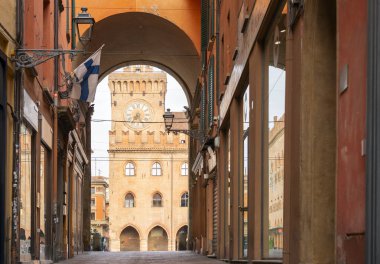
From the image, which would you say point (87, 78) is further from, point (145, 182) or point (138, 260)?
point (145, 182)

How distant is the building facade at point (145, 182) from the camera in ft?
311

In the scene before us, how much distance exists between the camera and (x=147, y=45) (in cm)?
3688

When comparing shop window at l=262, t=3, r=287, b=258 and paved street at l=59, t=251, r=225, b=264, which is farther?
paved street at l=59, t=251, r=225, b=264

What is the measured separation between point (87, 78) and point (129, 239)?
259ft

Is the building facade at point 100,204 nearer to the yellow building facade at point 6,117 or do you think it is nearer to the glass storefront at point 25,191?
the glass storefront at point 25,191

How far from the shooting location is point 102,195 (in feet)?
351

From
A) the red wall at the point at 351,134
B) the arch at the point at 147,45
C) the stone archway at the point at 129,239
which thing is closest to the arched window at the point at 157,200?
the stone archway at the point at 129,239

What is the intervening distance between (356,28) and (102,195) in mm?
Result: 101821

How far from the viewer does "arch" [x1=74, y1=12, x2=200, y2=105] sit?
33062 millimetres

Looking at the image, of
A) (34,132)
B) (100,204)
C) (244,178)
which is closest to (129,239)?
(100,204)

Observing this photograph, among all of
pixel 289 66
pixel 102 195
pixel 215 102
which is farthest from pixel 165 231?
pixel 289 66

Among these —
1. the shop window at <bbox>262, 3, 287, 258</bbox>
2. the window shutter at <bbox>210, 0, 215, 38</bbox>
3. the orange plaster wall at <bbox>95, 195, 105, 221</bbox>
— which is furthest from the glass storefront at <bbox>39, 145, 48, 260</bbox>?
the orange plaster wall at <bbox>95, 195, 105, 221</bbox>

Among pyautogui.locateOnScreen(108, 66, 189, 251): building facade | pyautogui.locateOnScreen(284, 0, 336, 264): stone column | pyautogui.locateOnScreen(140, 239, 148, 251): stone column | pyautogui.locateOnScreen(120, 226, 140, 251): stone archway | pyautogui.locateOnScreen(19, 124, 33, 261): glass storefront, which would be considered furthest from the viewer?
pyautogui.locateOnScreen(120, 226, 140, 251): stone archway

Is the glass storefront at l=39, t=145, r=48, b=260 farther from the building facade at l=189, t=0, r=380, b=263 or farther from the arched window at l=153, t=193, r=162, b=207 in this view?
the arched window at l=153, t=193, r=162, b=207
